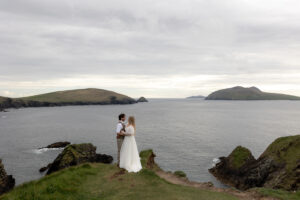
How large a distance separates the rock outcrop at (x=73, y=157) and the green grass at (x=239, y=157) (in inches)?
1031

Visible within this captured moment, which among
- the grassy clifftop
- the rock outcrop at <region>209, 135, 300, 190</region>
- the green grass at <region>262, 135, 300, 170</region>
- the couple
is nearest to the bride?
the couple

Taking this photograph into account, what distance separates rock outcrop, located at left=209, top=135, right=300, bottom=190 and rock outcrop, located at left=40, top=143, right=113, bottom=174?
24.9 meters

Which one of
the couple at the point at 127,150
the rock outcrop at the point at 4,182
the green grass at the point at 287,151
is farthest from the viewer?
the rock outcrop at the point at 4,182

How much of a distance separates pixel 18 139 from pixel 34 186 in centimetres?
7171

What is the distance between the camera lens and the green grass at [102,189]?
43.9 ft

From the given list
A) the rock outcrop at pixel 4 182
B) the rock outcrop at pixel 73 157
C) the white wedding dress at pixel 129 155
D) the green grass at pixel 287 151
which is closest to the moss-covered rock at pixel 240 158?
the green grass at pixel 287 151

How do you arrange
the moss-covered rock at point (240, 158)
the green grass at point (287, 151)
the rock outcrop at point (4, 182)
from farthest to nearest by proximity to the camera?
the moss-covered rock at point (240, 158) < the rock outcrop at point (4, 182) < the green grass at point (287, 151)

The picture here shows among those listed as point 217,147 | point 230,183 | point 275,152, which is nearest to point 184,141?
point 217,147

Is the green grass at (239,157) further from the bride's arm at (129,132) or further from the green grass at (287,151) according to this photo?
the bride's arm at (129,132)

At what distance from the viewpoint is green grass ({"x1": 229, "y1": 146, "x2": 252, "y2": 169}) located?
41531 millimetres

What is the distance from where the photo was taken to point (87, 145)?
159 feet

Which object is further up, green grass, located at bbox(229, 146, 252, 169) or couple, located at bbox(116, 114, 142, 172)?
couple, located at bbox(116, 114, 142, 172)

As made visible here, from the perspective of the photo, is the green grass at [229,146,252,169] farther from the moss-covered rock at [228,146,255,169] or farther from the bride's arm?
the bride's arm

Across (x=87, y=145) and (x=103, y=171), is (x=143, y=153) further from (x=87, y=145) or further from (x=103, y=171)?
(x=87, y=145)
